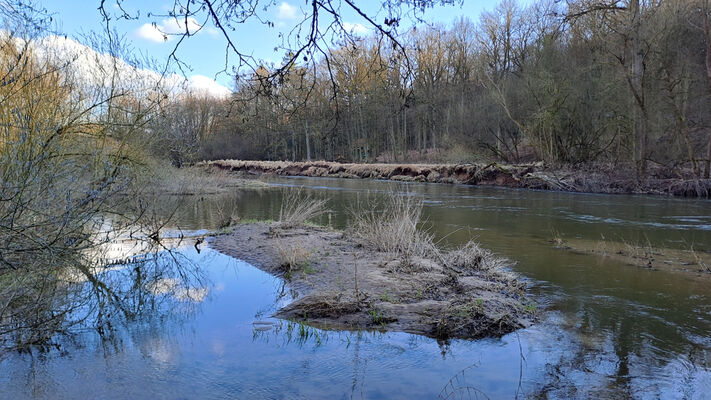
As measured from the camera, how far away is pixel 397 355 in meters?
4.86

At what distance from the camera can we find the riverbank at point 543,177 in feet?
66.8

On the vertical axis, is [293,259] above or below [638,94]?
below

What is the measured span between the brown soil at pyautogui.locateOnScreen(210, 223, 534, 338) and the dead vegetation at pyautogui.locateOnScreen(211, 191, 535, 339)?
1 centimetres

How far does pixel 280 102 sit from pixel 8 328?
373 centimetres

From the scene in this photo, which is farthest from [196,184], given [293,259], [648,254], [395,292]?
[648,254]

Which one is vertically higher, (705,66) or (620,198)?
(705,66)

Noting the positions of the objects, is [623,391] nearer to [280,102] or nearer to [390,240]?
[280,102]

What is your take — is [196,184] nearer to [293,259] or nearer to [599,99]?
[293,259]

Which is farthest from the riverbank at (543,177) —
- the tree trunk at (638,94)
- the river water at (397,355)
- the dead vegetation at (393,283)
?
the dead vegetation at (393,283)

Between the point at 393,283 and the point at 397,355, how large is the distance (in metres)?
2.06

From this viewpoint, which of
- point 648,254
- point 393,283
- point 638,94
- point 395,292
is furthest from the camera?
point 638,94

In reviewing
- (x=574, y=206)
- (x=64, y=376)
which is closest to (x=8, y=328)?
(x=64, y=376)

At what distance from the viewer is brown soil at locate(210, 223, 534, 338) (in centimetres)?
559

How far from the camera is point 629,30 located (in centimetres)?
2056
